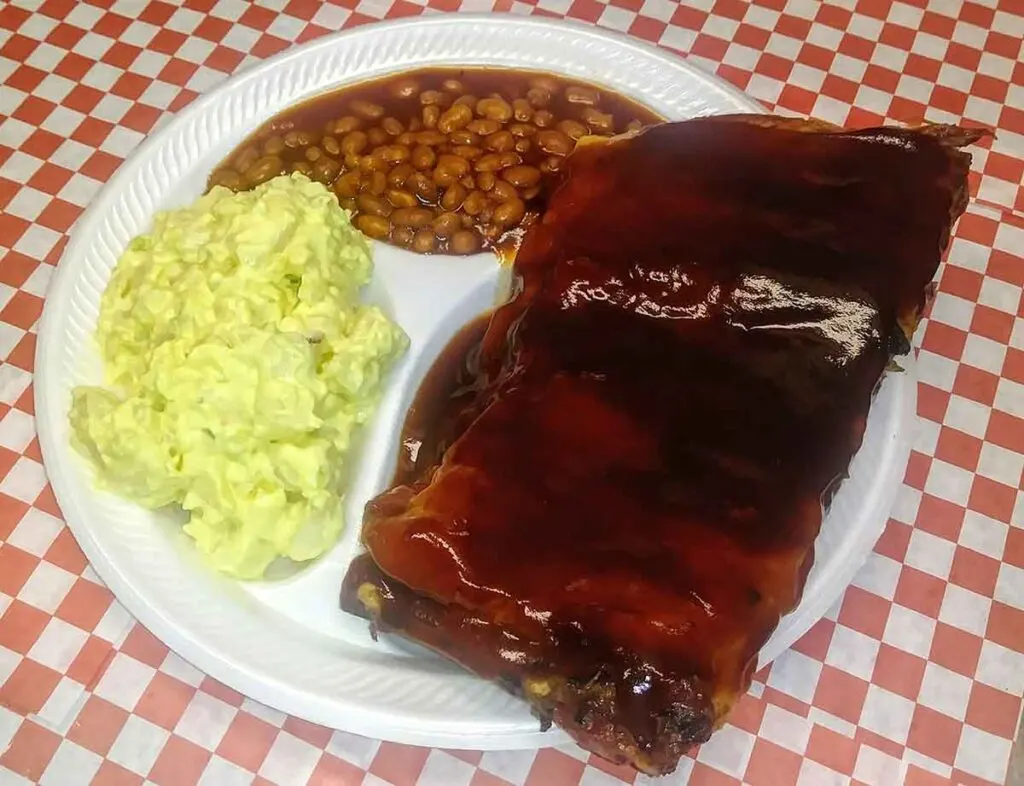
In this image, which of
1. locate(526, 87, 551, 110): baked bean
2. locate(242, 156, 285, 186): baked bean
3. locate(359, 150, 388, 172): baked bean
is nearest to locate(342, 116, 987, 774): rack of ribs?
locate(526, 87, 551, 110): baked bean

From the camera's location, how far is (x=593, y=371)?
2035 millimetres

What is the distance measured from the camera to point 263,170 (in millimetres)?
2752

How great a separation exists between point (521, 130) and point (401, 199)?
427mm

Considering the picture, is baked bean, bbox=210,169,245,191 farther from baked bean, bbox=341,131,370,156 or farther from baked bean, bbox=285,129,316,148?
baked bean, bbox=341,131,370,156

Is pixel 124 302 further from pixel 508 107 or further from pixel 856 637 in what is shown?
pixel 856 637

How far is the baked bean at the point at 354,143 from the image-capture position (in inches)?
111

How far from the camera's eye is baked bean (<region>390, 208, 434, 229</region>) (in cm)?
269

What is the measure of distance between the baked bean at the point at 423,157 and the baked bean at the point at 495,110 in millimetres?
Result: 207

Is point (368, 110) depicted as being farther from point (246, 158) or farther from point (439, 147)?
point (246, 158)

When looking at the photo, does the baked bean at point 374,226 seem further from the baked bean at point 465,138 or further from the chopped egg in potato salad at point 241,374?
the baked bean at point 465,138

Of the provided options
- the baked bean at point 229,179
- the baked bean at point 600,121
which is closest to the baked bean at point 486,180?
→ the baked bean at point 600,121

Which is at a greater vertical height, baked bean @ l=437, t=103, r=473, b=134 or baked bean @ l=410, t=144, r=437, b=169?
baked bean @ l=437, t=103, r=473, b=134

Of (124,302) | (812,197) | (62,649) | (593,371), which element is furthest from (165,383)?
(812,197)

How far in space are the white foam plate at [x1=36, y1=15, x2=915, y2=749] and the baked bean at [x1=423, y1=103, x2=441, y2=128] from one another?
214 millimetres
